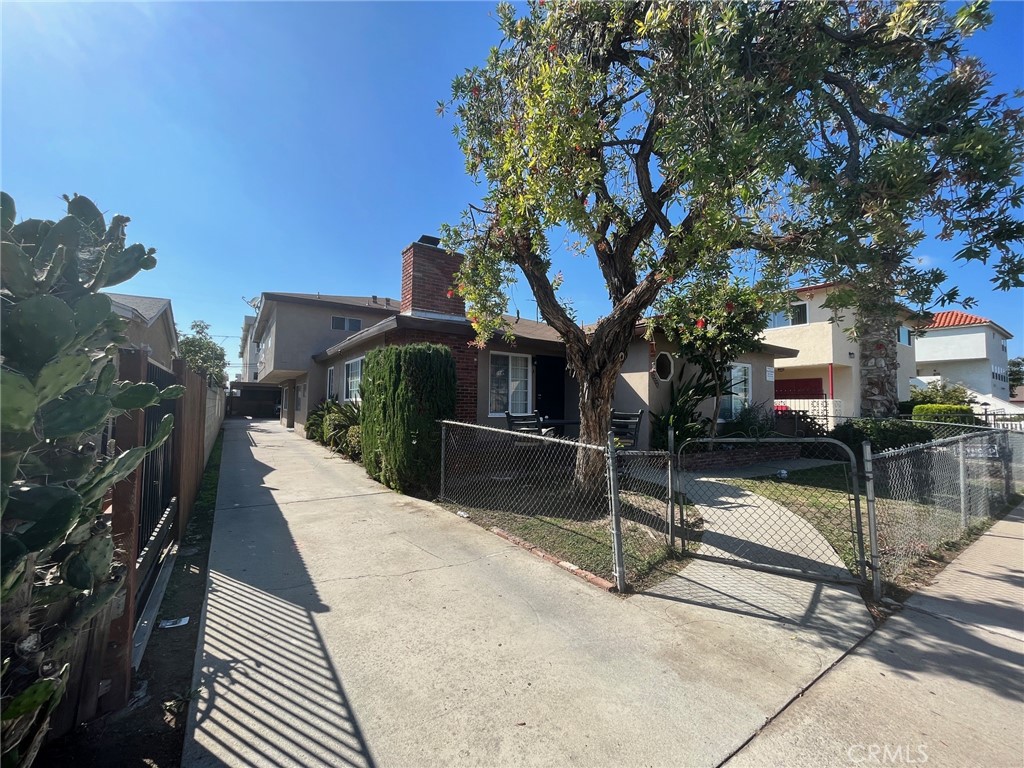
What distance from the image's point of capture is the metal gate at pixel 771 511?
455cm

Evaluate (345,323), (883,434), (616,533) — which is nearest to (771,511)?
(616,533)

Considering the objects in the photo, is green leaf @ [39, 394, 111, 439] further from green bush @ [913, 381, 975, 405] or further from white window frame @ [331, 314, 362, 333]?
green bush @ [913, 381, 975, 405]

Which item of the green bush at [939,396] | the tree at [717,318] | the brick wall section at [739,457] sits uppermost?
the tree at [717,318]

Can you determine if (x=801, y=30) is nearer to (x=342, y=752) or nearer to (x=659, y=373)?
(x=342, y=752)

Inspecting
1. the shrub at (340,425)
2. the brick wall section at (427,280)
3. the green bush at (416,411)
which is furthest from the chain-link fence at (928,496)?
the shrub at (340,425)

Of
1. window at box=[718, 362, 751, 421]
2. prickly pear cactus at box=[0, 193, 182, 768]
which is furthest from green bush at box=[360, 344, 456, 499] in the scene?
window at box=[718, 362, 751, 421]

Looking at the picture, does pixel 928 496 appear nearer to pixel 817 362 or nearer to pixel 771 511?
pixel 771 511

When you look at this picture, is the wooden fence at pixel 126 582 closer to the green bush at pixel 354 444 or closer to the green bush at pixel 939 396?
the green bush at pixel 354 444

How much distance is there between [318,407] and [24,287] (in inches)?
602

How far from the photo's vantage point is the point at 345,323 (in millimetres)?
18500

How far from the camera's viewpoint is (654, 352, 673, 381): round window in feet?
35.0

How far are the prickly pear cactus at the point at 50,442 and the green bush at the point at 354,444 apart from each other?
8.55 m

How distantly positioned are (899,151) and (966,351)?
34753 mm

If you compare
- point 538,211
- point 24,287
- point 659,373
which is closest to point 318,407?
point 659,373
